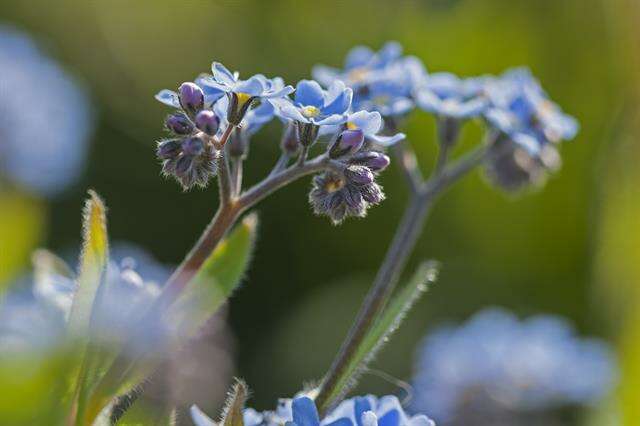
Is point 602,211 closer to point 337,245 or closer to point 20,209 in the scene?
point 337,245

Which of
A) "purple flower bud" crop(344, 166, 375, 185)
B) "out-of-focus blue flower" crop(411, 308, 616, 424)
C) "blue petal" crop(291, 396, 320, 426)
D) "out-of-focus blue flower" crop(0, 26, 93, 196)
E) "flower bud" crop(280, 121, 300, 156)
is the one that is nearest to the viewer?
"blue petal" crop(291, 396, 320, 426)

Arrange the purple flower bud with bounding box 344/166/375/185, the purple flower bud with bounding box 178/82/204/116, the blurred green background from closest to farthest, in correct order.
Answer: the purple flower bud with bounding box 178/82/204/116, the purple flower bud with bounding box 344/166/375/185, the blurred green background

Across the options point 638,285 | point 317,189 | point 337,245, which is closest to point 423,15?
point 337,245

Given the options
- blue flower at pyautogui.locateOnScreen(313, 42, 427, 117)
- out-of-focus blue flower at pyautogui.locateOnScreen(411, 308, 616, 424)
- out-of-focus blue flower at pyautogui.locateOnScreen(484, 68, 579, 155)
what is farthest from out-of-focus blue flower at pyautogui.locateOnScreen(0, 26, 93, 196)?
out-of-focus blue flower at pyautogui.locateOnScreen(484, 68, 579, 155)

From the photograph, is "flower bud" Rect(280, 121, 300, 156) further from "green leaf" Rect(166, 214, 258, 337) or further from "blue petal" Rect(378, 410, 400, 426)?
"blue petal" Rect(378, 410, 400, 426)

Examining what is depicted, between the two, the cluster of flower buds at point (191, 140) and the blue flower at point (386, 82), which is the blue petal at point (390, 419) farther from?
the blue flower at point (386, 82)
